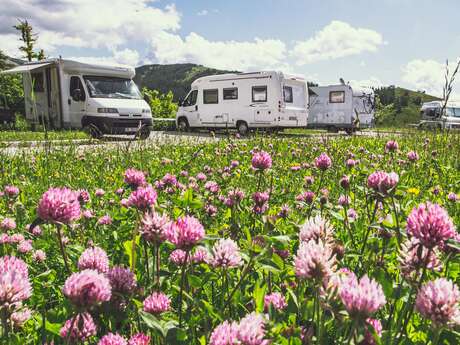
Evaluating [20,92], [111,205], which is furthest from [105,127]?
[20,92]

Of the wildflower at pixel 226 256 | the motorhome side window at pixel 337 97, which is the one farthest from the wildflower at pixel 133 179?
the motorhome side window at pixel 337 97

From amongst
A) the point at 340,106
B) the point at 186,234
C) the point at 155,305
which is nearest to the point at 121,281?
the point at 155,305

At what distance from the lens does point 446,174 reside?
552 cm

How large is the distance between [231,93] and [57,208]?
21750 millimetres

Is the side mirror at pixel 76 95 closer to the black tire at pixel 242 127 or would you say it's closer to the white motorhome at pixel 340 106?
the black tire at pixel 242 127

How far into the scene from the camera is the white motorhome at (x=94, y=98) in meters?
15.9

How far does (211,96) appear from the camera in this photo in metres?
23.4

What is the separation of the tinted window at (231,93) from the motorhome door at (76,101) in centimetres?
837

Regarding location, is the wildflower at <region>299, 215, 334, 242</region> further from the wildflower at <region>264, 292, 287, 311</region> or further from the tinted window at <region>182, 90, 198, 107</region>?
the tinted window at <region>182, 90, 198, 107</region>

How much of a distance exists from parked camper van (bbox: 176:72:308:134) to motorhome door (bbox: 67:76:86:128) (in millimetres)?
5339

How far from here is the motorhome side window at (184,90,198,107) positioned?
24.3m

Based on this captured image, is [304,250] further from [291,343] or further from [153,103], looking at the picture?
[153,103]

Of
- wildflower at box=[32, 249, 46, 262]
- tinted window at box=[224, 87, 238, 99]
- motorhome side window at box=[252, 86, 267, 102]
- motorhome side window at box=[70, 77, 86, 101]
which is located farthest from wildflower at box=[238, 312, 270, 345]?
tinted window at box=[224, 87, 238, 99]

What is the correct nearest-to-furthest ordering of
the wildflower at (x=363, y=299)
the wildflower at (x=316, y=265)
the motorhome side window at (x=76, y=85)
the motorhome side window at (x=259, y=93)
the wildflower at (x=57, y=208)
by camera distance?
the wildflower at (x=363, y=299)
the wildflower at (x=316, y=265)
the wildflower at (x=57, y=208)
the motorhome side window at (x=76, y=85)
the motorhome side window at (x=259, y=93)
